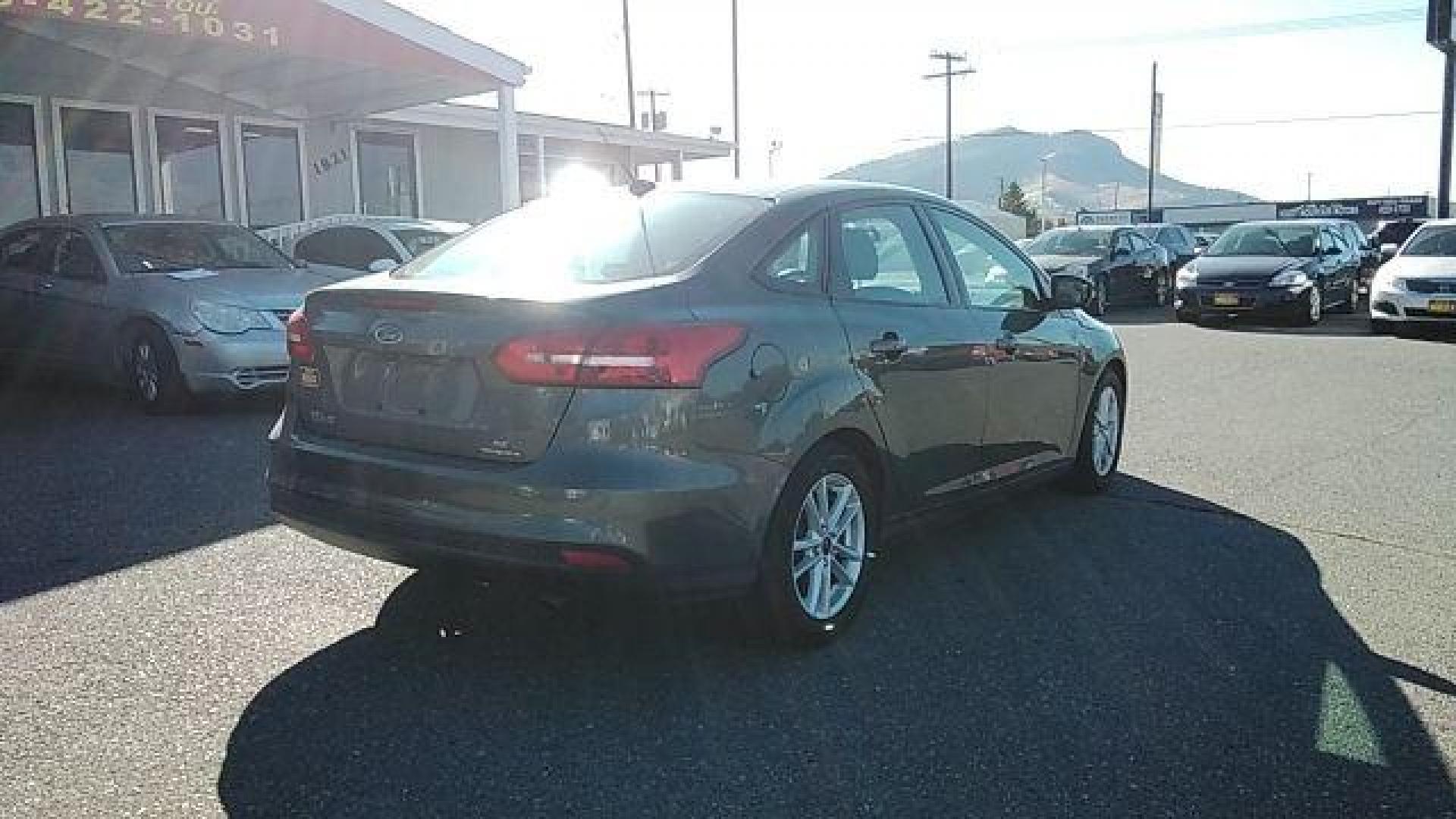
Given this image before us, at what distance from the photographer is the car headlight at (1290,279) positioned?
16406mm

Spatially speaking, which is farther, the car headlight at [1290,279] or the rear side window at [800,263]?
the car headlight at [1290,279]

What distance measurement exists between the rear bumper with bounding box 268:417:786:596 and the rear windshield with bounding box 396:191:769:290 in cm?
65

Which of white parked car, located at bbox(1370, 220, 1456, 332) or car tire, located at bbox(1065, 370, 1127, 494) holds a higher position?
white parked car, located at bbox(1370, 220, 1456, 332)

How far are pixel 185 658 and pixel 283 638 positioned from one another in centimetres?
31

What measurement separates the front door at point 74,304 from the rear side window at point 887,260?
6.62 metres

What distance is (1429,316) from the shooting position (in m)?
14.4

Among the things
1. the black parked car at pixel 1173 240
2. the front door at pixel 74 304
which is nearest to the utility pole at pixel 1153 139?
the black parked car at pixel 1173 240

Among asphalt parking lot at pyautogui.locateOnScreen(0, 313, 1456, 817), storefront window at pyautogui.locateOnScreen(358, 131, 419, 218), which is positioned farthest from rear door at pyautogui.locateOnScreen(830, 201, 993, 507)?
storefront window at pyautogui.locateOnScreen(358, 131, 419, 218)

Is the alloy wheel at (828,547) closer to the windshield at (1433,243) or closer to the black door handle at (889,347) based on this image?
the black door handle at (889,347)

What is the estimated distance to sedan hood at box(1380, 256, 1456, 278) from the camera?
570 inches

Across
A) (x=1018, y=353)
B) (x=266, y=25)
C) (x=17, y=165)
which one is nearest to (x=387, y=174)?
(x=17, y=165)

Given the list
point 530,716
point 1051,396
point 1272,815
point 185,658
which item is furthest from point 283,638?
point 1051,396

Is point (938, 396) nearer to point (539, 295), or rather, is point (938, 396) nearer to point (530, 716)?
point (539, 295)

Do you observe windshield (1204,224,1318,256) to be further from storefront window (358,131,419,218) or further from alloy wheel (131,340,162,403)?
alloy wheel (131,340,162,403)
